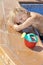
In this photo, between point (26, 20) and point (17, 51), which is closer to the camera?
point (17, 51)

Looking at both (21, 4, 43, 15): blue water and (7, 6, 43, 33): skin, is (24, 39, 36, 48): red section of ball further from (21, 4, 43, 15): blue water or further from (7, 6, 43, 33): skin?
(21, 4, 43, 15): blue water

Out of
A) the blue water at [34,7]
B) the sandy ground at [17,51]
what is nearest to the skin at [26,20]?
the sandy ground at [17,51]

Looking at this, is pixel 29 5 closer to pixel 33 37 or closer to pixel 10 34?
pixel 10 34

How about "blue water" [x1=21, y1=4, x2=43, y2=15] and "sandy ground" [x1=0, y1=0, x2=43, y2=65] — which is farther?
"blue water" [x1=21, y1=4, x2=43, y2=15]

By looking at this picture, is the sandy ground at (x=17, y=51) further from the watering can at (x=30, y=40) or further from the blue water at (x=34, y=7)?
the blue water at (x=34, y=7)

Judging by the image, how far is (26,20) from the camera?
2.84m

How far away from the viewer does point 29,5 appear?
3744mm

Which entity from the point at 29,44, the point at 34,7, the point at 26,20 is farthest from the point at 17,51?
the point at 34,7

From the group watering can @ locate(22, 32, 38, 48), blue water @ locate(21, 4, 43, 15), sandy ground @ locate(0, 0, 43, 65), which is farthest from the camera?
blue water @ locate(21, 4, 43, 15)

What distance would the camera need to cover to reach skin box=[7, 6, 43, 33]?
109 inches

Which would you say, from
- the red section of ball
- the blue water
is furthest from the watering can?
the blue water

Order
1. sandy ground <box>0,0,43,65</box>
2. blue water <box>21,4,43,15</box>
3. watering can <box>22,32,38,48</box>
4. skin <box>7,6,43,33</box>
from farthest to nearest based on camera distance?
blue water <box>21,4,43,15</box> → skin <box>7,6,43,33</box> → watering can <box>22,32,38,48</box> → sandy ground <box>0,0,43,65</box>

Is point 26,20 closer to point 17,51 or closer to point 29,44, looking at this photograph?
point 29,44

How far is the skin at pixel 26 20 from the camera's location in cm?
276
